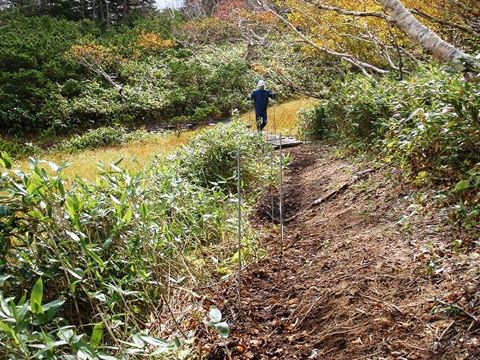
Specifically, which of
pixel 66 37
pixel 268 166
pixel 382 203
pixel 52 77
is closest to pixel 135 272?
pixel 382 203

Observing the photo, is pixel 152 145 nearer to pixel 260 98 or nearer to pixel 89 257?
pixel 260 98

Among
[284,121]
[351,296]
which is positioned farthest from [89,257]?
[284,121]

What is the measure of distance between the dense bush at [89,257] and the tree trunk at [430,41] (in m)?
2.01

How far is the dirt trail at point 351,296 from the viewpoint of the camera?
1879mm

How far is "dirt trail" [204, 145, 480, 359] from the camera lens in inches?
74.0

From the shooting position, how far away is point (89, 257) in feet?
6.87

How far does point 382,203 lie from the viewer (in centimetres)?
353

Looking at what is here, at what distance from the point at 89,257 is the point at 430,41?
245 cm

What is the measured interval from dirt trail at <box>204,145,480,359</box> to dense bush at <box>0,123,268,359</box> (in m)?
0.49

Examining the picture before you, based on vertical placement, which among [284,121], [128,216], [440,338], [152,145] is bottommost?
[152,145]

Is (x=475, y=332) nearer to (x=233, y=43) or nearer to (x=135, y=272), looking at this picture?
(x=135, y=272)

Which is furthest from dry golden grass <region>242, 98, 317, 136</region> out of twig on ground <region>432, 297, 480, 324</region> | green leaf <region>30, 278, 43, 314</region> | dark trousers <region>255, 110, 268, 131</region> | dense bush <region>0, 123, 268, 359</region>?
green leaf <region>30, 278, 43, 314</region>

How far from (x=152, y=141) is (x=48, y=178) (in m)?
13.0

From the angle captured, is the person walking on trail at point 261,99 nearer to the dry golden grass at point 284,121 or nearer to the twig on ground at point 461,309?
the dry golden grass at point 284,121
